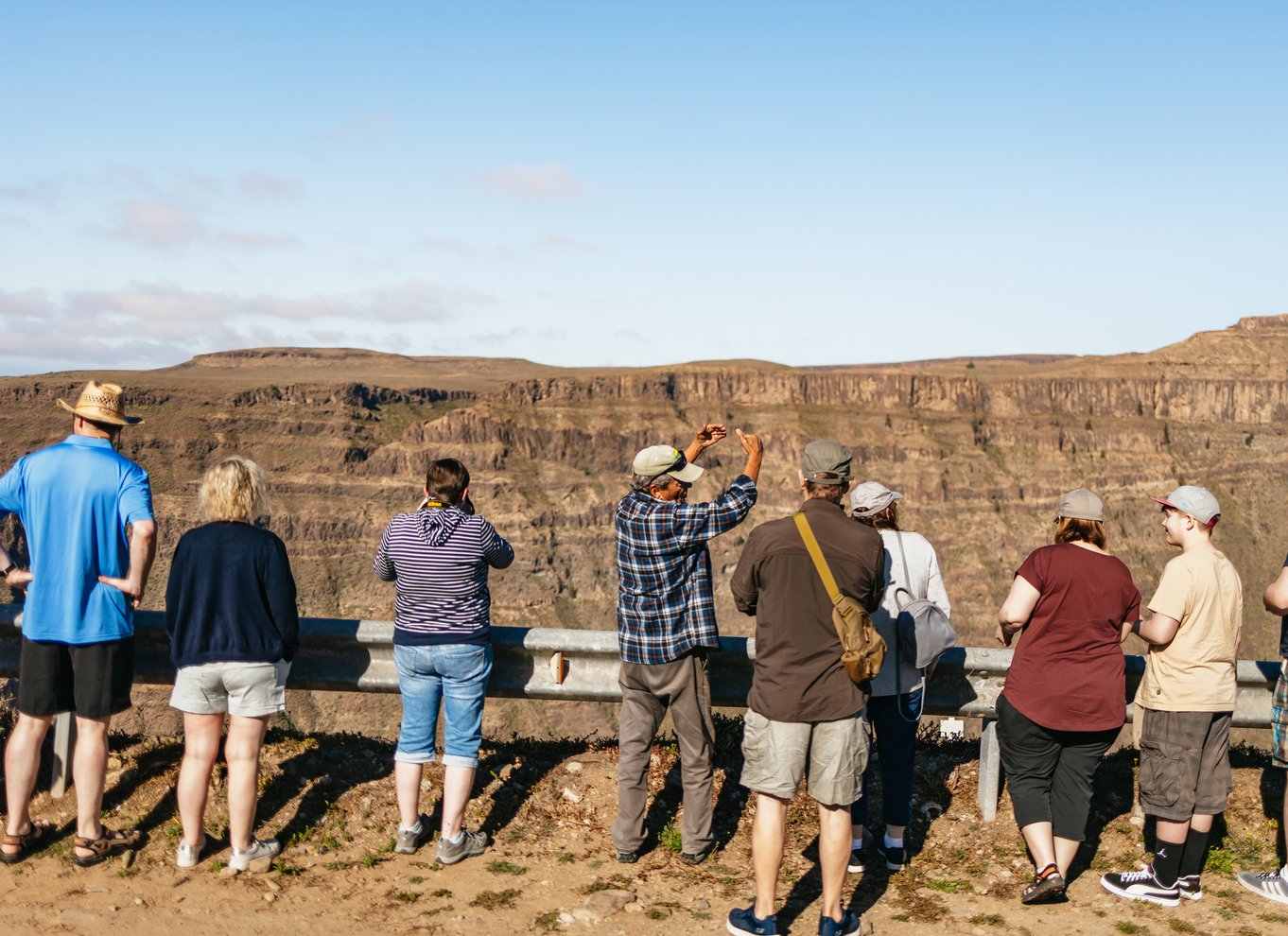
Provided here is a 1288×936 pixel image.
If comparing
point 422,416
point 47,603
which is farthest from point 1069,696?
point 422,416

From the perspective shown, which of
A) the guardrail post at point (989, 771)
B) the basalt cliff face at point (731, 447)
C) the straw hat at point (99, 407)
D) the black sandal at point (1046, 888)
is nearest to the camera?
the black sandal at point (1046, 888)

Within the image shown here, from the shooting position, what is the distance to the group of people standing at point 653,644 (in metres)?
4.86

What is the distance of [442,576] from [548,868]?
1.58 meters

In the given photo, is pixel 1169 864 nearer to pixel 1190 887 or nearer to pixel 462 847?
pixel 1190 887

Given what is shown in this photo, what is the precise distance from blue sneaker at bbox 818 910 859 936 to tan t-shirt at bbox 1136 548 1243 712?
185cm

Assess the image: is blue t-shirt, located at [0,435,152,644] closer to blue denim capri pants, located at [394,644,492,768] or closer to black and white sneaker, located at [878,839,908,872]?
blue denim capri pants, located at [394,644,492,768]

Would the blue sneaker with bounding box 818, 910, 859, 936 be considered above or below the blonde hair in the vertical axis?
below

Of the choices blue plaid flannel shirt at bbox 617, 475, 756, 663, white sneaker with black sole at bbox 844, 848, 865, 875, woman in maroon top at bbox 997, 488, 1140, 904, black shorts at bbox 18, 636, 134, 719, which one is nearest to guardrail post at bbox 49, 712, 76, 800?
black shorts at bbox 18, 636, 134, 719

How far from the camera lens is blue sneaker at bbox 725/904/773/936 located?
14.6 ft

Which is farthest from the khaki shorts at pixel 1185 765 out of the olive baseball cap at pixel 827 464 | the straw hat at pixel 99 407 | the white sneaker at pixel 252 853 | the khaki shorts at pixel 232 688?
the straw hat at pixel 99 407

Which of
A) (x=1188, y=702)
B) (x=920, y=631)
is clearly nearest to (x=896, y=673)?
(x=920, y=631)

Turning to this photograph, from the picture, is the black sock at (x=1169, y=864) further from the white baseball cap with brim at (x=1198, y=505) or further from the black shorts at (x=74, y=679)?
the black shorts at (x=74, y=679)

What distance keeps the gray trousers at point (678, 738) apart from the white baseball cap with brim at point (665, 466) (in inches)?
35.9

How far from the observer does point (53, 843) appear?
539cm
